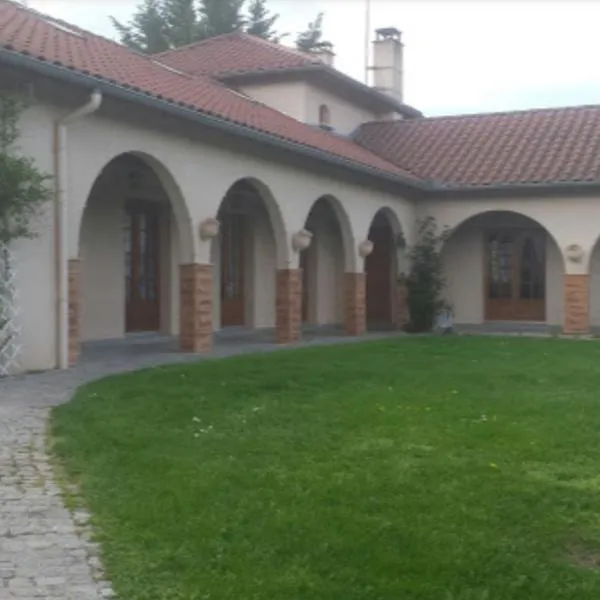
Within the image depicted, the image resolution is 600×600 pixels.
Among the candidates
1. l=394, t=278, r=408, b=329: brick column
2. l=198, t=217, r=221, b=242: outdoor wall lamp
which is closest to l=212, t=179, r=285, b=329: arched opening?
l=394, t=278, r=408, b=329: brick column

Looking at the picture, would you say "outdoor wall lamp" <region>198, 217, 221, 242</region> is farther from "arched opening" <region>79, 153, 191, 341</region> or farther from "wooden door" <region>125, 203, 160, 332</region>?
"wooden door" <region>125, 203, 160, 332</region>

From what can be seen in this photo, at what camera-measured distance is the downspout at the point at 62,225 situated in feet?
35.0

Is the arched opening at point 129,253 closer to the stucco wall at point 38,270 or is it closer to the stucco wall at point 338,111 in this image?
the stucco wall at point 38,270

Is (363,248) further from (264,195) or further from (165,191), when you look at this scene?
(165,191)

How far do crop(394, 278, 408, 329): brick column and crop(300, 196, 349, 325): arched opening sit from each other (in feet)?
4.25

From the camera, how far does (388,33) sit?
87.8 ft

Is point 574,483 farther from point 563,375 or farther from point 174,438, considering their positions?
point 563,375

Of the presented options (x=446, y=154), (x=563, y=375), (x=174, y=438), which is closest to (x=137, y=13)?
(x=446, y=154)

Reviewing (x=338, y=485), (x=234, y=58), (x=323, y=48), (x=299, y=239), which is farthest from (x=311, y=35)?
(x=338, y=485)

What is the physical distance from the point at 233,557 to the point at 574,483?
2.21 m

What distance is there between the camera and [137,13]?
1563 inches

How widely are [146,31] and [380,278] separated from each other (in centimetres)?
2205

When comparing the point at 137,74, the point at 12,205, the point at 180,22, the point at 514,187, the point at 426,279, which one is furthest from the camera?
the point at 180,22

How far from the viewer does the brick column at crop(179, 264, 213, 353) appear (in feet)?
43.1
